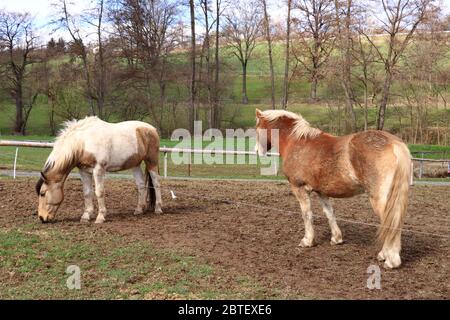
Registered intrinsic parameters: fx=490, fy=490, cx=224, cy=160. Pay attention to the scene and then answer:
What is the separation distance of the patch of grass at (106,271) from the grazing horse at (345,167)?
1.82 meters

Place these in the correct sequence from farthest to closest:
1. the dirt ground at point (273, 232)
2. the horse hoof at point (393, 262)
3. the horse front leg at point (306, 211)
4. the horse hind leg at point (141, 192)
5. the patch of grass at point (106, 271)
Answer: the horse hind leg at point (141, 192) → the horse front leg at point (306, 211) → the horse hoof at point (393, 262) → the dirt ground at point (273, 232) → the patch of grass at point (106, 271)

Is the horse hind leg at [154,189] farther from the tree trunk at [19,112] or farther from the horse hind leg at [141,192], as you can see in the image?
the tree trunk at [19,112]

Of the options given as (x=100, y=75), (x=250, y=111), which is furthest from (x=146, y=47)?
(x=250, y=111)

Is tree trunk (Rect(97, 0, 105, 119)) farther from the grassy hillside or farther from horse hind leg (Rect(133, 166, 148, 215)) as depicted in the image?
horse hind leg (Rect(133, 166, 148, 215))

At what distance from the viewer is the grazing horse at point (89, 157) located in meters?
8.43

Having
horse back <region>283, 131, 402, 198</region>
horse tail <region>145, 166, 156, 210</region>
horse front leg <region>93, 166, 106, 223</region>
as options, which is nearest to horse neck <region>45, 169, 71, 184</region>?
horse front leg <region>93, 166, 106, 223</region>

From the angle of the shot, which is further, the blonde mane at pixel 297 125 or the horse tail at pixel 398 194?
the blonde mane at pixel 297 125

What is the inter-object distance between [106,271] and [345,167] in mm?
3270

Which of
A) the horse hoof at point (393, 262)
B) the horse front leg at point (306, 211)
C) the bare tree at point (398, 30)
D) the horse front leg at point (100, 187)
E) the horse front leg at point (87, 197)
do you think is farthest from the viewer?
the bare tree at point (398, 30)

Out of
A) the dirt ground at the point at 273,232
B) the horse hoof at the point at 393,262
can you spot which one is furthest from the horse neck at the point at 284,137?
the horse hoof at the point at 393,262

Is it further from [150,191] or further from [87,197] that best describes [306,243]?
[87,197]

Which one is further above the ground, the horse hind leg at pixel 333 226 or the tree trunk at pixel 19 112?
the tree trunk at pixel 19 112

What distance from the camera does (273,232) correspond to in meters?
8.00

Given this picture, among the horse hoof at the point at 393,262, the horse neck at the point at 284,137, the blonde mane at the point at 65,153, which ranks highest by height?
the horse neck at the point at 284,137
